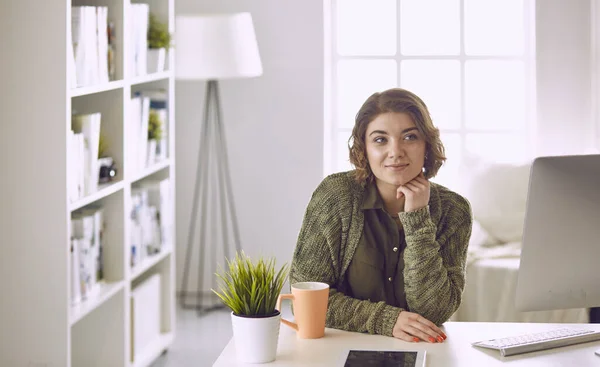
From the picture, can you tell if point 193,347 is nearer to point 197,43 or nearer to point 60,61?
point 197,43

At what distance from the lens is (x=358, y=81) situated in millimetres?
5215

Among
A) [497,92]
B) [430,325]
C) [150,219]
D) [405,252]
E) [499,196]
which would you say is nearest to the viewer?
[430,325]

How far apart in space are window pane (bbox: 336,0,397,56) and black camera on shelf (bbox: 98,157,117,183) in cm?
214

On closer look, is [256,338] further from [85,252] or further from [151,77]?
[151,77]

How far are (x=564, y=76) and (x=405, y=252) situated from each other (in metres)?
3.13

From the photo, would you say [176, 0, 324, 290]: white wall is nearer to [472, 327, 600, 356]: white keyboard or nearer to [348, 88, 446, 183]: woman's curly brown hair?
[348, 88, 446, 183]: woman's curly brown hair

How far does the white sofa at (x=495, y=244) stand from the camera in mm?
4039

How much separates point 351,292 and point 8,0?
4.68 ft

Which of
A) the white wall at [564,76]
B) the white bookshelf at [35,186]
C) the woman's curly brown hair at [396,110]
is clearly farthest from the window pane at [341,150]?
the woman's curly brown hair at [396,110]

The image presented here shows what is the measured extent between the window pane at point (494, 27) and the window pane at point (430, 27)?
7 cm

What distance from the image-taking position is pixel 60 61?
279 centimetres

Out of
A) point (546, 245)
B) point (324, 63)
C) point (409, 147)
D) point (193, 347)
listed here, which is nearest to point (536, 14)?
point (324, 63)

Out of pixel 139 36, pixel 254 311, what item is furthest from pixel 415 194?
pixel 139 36

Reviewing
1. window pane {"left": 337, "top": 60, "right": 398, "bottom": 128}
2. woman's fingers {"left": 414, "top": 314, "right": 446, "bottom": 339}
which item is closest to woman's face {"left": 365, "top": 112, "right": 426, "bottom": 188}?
woman's fingers {"left": 414, "top": 314, "right": 446, "bottom": 339}
